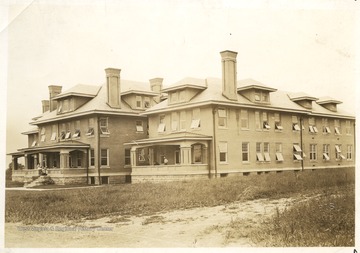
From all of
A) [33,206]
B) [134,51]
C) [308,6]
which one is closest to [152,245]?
[33,206]

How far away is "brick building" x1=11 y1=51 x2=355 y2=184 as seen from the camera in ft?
44.8

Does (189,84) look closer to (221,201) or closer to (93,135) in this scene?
(221,201)

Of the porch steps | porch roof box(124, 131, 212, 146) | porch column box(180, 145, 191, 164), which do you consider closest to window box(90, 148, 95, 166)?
porch roof box(124, 131, 212, 146)

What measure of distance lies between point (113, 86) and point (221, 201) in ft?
18.6

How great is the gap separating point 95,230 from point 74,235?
1.57 ft

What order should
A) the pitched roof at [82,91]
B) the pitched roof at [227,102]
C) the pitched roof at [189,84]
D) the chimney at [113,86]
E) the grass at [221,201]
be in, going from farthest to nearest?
the pitched roof at [227,102], the pitched roof at [82,91], the chimney at [113,86], the pitched roof at [189,84], the grass at [221,201]

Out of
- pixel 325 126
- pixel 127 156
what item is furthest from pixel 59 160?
pixel 325 126

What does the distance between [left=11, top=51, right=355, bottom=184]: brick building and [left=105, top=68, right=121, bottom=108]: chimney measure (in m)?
0.04

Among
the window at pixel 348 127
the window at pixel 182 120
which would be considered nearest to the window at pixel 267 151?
the window at pixel 182 120

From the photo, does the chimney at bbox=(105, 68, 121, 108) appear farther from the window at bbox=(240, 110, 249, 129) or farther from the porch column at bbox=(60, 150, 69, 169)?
the window at bbox=(240, 110, 249, 129)

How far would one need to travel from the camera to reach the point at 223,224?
10.0 meters

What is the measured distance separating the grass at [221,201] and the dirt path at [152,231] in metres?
0.24

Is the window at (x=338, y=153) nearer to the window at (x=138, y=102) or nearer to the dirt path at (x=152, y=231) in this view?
the dirt path at (x=152, y=231)

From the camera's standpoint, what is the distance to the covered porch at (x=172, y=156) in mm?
14180
